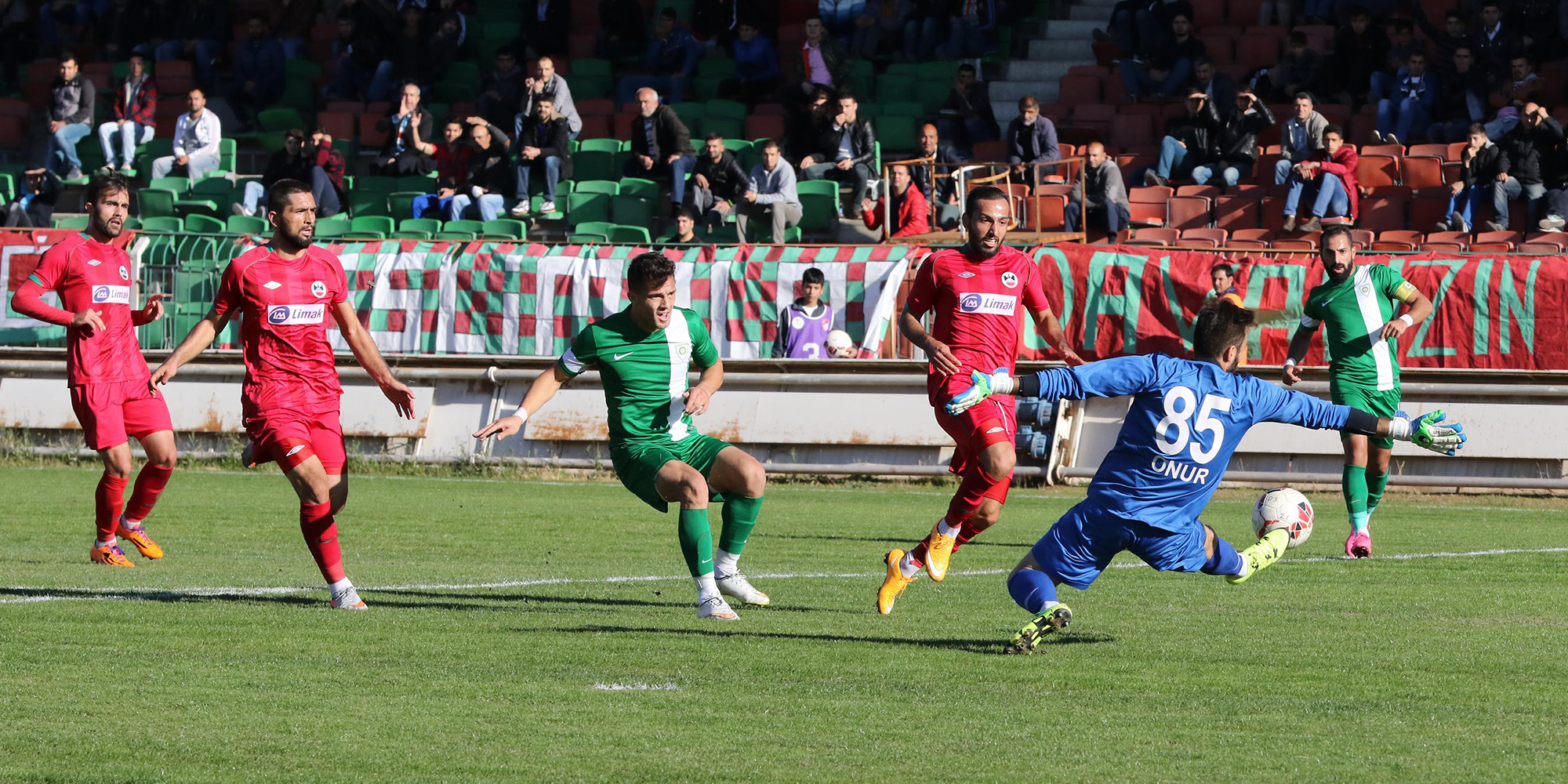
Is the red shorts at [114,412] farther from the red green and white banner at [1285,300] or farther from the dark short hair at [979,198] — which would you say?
the red green and white banner at [1285,300]

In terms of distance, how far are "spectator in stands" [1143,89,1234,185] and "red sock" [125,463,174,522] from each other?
1527cm

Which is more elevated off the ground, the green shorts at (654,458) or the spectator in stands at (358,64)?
the spectator in stands at (358,64)

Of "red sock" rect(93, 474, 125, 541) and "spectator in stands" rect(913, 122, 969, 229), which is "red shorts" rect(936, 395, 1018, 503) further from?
"spectator in stands" rect(913, 122, 969, 229)

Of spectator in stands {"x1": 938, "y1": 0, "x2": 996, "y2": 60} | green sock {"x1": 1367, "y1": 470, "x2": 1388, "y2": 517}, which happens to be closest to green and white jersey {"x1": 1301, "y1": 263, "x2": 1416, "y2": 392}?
green sock {"x1": 1367, "y1": 470, "x2": 1388, "y2": 517}

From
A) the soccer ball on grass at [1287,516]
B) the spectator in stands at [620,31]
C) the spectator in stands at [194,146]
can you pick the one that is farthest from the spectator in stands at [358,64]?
the soccer ball on grass at [1287,516]

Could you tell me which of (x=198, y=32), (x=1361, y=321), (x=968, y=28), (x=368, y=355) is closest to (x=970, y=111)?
(x=968, y=28)

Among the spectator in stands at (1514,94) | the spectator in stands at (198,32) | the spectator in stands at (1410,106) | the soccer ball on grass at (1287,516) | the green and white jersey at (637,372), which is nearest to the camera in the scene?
the soccer ball on grass at (1287,516)

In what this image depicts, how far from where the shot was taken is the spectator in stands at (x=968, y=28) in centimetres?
2759

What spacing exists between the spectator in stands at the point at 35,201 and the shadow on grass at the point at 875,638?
2061cm

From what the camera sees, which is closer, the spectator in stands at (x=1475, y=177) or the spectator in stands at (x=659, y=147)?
the spectator in stands at (x=1475, y=177)

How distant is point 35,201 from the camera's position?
26875 mm

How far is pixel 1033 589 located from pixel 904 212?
51.1ft

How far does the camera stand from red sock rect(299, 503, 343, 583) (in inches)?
345

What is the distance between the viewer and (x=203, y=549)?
11.6 metres
